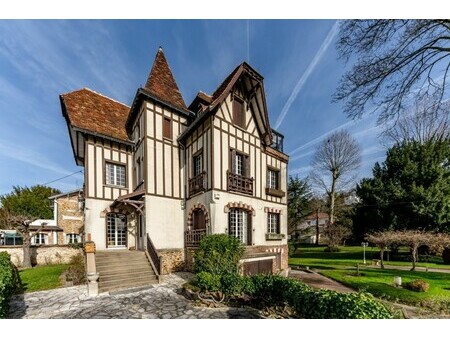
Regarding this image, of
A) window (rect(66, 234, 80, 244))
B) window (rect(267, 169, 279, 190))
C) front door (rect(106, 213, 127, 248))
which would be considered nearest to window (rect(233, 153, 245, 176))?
window (rect(267, 169, 279, 190))

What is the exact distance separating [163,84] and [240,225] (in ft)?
24.9

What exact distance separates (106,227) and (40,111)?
5.55 m

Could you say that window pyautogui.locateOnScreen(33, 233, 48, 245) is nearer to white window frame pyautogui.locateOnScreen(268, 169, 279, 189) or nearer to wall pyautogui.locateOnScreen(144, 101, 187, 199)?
wall pyautogui.locateOnScreen(144, 101, 187, 199)

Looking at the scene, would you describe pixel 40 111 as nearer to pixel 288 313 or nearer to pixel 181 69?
pixel 181 69

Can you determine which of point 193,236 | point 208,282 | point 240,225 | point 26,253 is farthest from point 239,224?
point 26,253

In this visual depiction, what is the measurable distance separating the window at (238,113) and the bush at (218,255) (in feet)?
16.7

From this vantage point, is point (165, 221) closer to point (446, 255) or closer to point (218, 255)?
point (218, 255)

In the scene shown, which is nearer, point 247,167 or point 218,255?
point 218,255

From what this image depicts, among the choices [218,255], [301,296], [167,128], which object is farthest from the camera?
[167,128]

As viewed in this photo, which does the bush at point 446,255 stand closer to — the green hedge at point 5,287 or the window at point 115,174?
the window at point 115,174

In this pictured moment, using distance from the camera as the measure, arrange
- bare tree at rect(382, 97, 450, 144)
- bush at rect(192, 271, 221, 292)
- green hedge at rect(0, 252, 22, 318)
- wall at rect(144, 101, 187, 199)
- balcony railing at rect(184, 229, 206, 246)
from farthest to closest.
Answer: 1. wall at rect(144, 101, 187, 199)
2. balcony railing at rect(184, 229, 206, 246)
3. bare tree at rect(382, 97, 450, 144)
4. bush at rect(192, 271, 221, 292)
5. green hedge at rect(0, 252, 22, 318)

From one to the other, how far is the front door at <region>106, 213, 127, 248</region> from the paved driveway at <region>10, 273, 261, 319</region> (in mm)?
3451

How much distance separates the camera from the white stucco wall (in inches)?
365

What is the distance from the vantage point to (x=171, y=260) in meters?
9.38
